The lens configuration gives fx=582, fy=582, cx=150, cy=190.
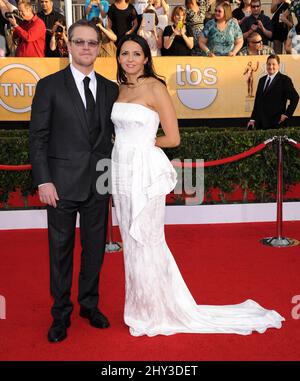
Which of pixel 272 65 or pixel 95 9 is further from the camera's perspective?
pixel 95 9

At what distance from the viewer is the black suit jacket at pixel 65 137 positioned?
11.9 ft

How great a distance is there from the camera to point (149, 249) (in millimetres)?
3924

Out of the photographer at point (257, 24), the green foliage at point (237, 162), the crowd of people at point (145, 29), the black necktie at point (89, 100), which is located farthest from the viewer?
the photographer at point (257, 24)

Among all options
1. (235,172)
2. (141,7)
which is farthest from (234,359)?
(141,7)

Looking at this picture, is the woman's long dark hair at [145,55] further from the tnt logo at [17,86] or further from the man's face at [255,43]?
the man's face at [255,43]

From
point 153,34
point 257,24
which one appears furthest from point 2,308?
point 257,24

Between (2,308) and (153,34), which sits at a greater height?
(153,34)

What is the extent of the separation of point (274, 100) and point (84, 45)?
505 cm

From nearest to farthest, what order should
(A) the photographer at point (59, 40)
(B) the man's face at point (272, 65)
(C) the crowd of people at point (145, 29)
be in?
(B) the man's face at point (272, 65) → (C) the crowd of people at point (145, 29) → (A) the photographer at point (59, 40)

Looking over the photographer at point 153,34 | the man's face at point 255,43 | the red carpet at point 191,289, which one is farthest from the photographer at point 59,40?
the red carpet at point 191,289

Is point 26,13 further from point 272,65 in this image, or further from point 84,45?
point 84,45

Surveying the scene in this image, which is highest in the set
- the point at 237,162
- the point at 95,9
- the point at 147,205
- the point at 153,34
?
the point at 95,9

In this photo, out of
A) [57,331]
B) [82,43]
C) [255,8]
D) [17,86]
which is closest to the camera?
[82,43]

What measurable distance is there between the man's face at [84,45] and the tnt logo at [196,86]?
227 inches
